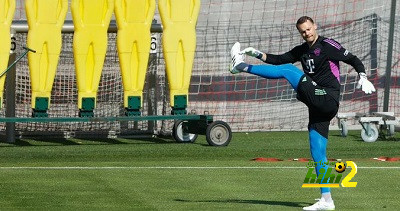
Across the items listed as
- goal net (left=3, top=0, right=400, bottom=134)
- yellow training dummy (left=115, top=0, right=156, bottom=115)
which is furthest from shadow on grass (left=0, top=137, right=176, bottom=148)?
yellow training dummy (left=115, top=0, right=156, bottom=115)

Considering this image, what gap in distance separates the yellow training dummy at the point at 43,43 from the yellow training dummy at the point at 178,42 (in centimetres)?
152

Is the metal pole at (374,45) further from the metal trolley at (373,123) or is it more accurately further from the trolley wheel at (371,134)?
the trolley wheel at (371,134)

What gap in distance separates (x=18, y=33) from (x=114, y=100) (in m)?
2.04

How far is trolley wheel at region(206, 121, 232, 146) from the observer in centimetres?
1648

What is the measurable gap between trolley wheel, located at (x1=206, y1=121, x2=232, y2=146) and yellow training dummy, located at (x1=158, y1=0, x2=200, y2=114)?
57cm

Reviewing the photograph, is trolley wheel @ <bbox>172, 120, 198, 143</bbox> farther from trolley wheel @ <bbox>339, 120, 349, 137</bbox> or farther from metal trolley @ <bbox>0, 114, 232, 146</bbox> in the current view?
trolley wheel @ <bbox>339, 120, 349, 137</bbox>

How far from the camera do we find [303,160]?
15.2 metres

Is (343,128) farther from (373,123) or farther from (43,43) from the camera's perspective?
(43,43)

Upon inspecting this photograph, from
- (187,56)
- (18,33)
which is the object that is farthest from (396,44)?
(18,33)

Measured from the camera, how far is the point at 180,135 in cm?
1742

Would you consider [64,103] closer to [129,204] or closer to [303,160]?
[303,160]

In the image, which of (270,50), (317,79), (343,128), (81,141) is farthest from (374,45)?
(317,79)

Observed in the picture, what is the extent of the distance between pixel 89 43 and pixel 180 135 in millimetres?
2134

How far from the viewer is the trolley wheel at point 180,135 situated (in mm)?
17406
